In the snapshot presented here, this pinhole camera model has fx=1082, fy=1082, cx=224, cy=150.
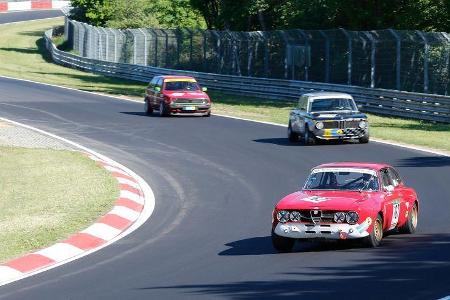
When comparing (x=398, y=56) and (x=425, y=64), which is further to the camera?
(x=398, y=56)

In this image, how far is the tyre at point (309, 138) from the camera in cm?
2981

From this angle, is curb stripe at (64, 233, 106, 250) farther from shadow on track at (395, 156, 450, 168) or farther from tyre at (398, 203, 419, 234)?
shadow on track at (395, 156, 450, 168)

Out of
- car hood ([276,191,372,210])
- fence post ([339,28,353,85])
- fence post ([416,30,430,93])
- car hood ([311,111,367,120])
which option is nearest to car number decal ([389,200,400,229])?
car hood ([276,191,372,210])

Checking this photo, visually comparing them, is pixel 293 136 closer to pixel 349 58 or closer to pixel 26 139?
pixel 26 139

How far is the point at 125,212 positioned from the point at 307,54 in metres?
28.7

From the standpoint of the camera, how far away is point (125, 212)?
1861 centimetres

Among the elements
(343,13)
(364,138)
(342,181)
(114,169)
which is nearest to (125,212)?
(342,181)

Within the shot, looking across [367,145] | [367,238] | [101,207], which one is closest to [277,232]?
[367,238]

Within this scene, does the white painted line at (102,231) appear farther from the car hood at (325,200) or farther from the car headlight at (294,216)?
the car headlight at (294,216)

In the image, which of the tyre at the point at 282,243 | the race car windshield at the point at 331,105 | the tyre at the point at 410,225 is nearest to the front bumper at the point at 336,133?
the race car windshield at the point at 331,105

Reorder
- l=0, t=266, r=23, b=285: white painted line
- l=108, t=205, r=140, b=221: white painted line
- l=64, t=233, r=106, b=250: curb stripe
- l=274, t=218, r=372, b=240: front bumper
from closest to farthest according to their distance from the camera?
l=0, t=266, r=23, b=285: white painted line, l=274, t=218, r=372, b=240: front bumper, l=64, t=233, r=106, b=250: curb stripe, l=108, t=205, r=140, b=221: white painted line

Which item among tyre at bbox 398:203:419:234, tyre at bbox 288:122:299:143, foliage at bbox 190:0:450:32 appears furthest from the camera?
foliage at bbox 190:0:450:32

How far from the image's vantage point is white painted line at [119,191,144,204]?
2011 centimetres

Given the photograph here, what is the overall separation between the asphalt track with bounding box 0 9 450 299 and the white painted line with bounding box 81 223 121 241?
422 mm
